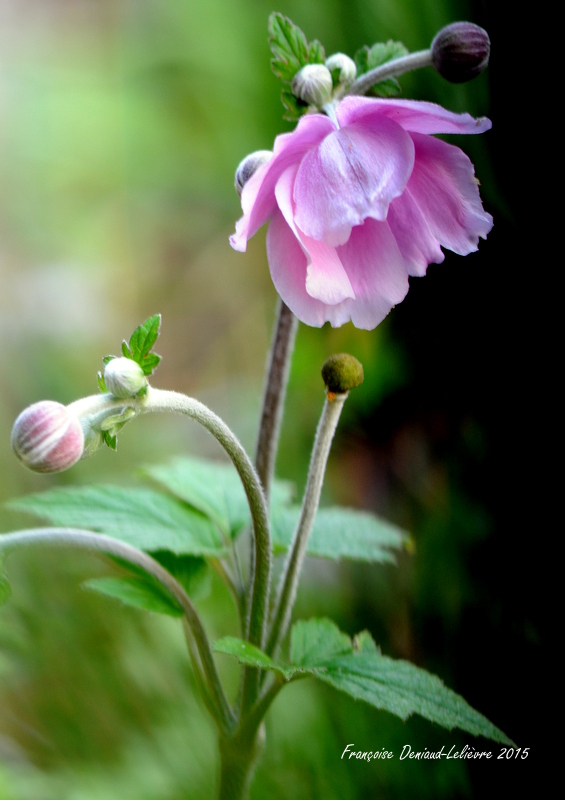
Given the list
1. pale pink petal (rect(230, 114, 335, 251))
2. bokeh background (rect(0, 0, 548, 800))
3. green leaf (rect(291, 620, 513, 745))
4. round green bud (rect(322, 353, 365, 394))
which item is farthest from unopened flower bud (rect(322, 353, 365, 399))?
bokeh background (rect(0, 0, 548, 800))

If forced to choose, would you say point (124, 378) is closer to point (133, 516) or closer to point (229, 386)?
point (133, 516)

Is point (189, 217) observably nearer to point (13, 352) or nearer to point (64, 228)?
point (64, 228)

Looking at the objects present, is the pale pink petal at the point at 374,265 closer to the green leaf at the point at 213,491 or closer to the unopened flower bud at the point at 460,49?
the unopened flower bud at the point at 460,49

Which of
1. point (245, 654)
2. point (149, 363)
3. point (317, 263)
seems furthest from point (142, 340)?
point (245, 654)

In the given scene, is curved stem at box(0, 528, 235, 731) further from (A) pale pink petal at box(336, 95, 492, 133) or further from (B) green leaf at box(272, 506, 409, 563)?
(A) pale pink petal at box(336, 95, 492, 133)

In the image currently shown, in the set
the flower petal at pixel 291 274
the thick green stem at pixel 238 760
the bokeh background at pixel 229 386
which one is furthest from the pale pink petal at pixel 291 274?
the bokeh background at pixel 229 386

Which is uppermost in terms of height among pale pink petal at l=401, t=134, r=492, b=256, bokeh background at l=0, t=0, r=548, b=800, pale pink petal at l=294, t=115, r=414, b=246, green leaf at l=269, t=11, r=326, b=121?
green leaf at l=269, t=11, r=326, b=121

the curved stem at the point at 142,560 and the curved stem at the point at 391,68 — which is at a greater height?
the curved stem at the point at 391,68
